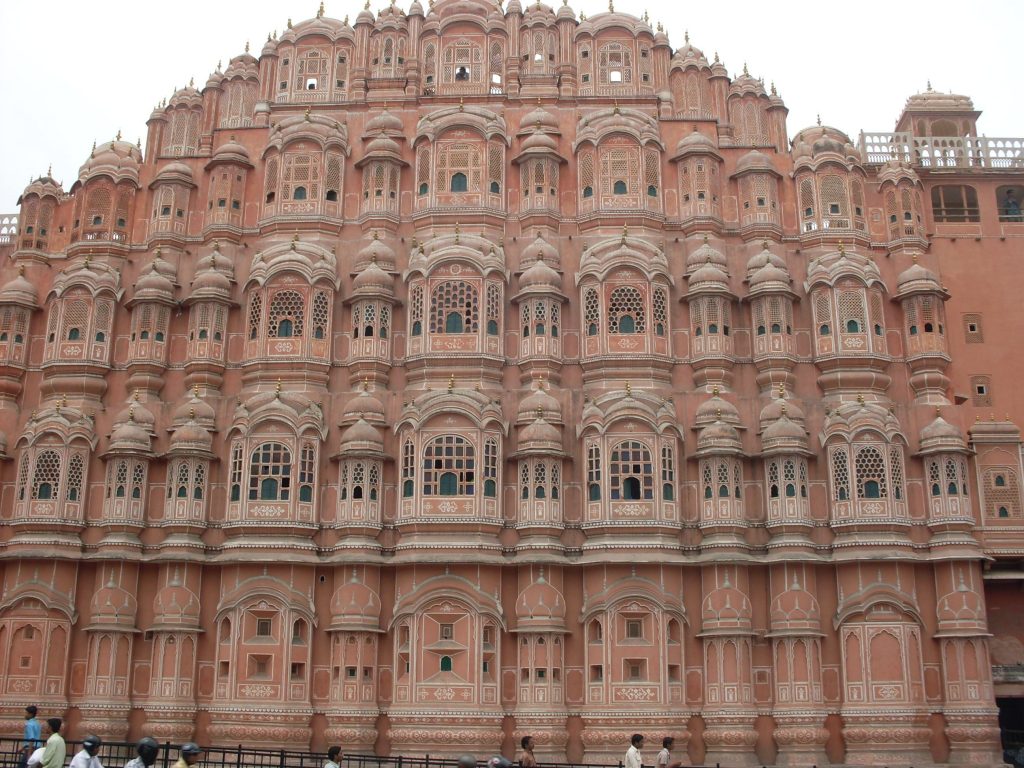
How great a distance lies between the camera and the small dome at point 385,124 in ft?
123

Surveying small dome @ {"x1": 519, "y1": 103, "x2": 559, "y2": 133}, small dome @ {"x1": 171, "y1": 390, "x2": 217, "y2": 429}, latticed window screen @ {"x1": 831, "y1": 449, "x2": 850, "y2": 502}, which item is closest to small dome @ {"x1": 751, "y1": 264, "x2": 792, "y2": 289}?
latticed window screen @ {"x1": 831, "y1": 449, "x2": 850, "y2": 502}

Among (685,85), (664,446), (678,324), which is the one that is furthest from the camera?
(685,85)

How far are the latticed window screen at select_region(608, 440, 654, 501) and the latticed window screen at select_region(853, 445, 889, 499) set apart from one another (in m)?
6.03

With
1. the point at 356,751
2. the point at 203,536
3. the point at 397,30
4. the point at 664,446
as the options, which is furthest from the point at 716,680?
the point at 397,30

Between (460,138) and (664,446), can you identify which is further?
(460,138)

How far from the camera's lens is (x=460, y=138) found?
36969 millimetres

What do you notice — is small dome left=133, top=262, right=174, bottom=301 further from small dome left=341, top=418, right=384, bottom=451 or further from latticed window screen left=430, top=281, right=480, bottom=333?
latticed window screen left=430, top=281, right=480, bottom=333

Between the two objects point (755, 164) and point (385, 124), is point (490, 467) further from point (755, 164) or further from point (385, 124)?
point (755, 164)

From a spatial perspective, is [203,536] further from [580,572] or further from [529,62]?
[529,62]

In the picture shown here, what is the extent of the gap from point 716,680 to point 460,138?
753 inches

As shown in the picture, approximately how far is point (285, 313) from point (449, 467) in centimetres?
750

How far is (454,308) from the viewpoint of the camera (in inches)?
1361

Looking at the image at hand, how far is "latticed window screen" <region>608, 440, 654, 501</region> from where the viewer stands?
1278 inches

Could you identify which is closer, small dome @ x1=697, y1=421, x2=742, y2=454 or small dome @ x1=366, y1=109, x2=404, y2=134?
small dome @ x1=697, y1=421, x2=742, y2=454
